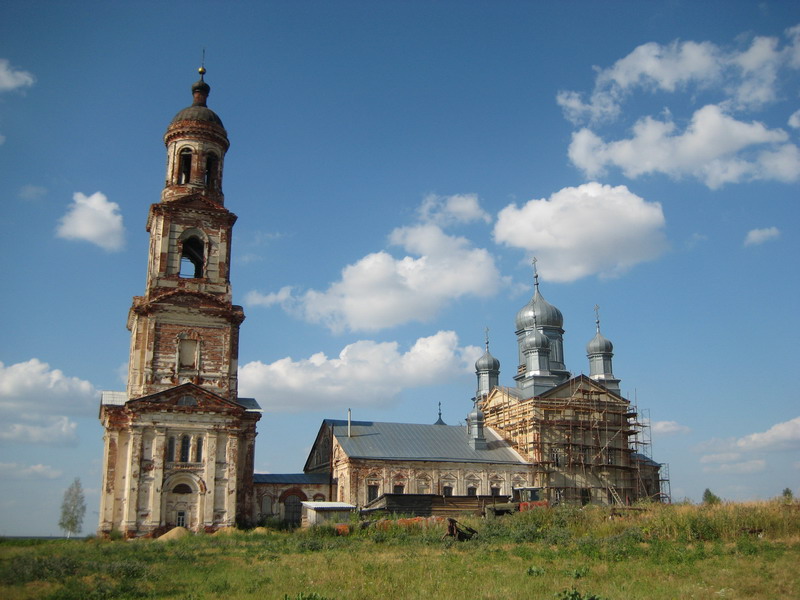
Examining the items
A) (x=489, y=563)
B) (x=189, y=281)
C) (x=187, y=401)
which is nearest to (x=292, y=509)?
(x=187, y=401)

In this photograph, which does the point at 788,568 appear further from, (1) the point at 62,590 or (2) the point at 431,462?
(2) the point at 431,462

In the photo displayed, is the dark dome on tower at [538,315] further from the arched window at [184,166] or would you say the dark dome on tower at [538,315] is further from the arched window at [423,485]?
the arched window at [184,166]

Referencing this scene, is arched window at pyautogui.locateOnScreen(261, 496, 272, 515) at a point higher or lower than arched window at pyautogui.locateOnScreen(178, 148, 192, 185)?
lower

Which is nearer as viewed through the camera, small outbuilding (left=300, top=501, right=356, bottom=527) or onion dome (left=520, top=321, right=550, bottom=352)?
small outbuilding (left=300, top=501, right=356, bottom=527)

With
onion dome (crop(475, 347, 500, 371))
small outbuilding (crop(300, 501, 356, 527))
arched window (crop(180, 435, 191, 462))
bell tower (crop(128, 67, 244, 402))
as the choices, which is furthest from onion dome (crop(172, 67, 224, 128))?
onion dome (crop(475, 347, 500, 371))

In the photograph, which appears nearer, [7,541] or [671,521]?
[7,541]

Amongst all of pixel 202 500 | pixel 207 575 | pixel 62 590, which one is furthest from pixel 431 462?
pixel 62 590

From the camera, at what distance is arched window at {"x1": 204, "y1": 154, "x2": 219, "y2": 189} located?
41344 mm

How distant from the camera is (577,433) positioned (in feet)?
153

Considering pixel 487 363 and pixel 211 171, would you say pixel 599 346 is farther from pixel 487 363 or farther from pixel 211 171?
pixel 211 171

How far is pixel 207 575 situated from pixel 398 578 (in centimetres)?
472

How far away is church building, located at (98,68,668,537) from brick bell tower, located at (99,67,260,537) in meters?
0.06

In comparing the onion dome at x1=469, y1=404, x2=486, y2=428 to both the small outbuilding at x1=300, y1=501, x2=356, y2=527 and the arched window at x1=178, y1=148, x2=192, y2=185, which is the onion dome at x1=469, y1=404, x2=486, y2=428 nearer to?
the small outbuilding at x1=300, y1=501, x2=356, y2=527

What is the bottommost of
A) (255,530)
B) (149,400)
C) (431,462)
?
(255,530)
